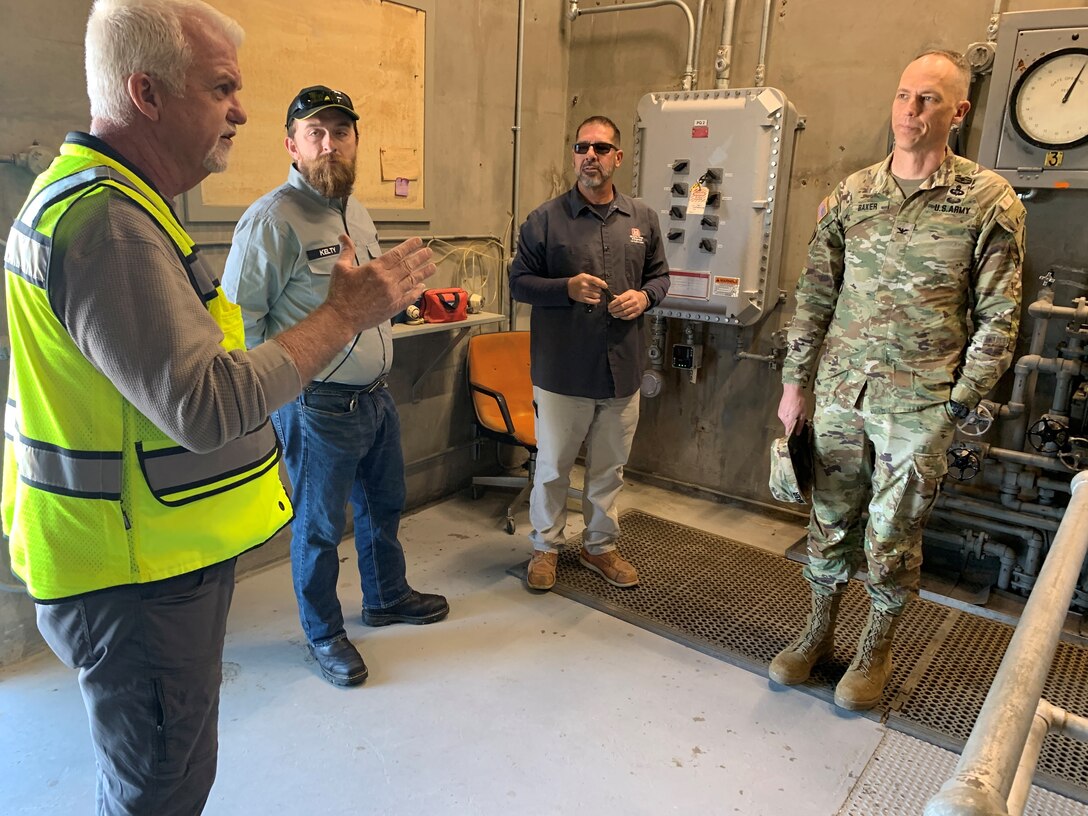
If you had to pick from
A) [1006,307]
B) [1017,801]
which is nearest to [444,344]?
[1006,307]

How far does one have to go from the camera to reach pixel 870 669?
93.2 inches

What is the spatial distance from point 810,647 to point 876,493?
0.57 meters

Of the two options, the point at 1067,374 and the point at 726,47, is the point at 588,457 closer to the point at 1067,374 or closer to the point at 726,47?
the point at 1067,374

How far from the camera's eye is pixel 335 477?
7.65 ft

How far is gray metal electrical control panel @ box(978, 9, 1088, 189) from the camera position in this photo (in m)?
2.58

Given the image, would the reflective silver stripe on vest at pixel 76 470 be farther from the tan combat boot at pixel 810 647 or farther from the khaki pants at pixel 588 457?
the tan combat boot at pixel 810 647

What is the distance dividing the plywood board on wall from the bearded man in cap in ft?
1.82

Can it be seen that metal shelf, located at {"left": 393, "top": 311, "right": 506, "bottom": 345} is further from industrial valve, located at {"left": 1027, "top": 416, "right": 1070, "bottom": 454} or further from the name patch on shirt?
industrial valve, located at {"left": 1027, "top": 416, "right": 1070, "bottom": 454}

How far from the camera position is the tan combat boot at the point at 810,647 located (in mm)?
2441

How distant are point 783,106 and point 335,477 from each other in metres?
2.43

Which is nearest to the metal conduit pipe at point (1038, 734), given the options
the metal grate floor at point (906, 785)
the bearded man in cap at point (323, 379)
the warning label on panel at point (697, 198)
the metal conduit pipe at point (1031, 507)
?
the metal grate floor at point (906, 785)

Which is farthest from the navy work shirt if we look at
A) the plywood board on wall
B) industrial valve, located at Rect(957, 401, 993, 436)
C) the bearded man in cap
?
industrial valve, located at Rect(957, 401, 993, 436)

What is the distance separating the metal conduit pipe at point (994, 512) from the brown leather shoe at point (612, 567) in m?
1.29

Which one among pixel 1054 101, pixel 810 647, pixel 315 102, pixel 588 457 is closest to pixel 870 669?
pixel 810 647
